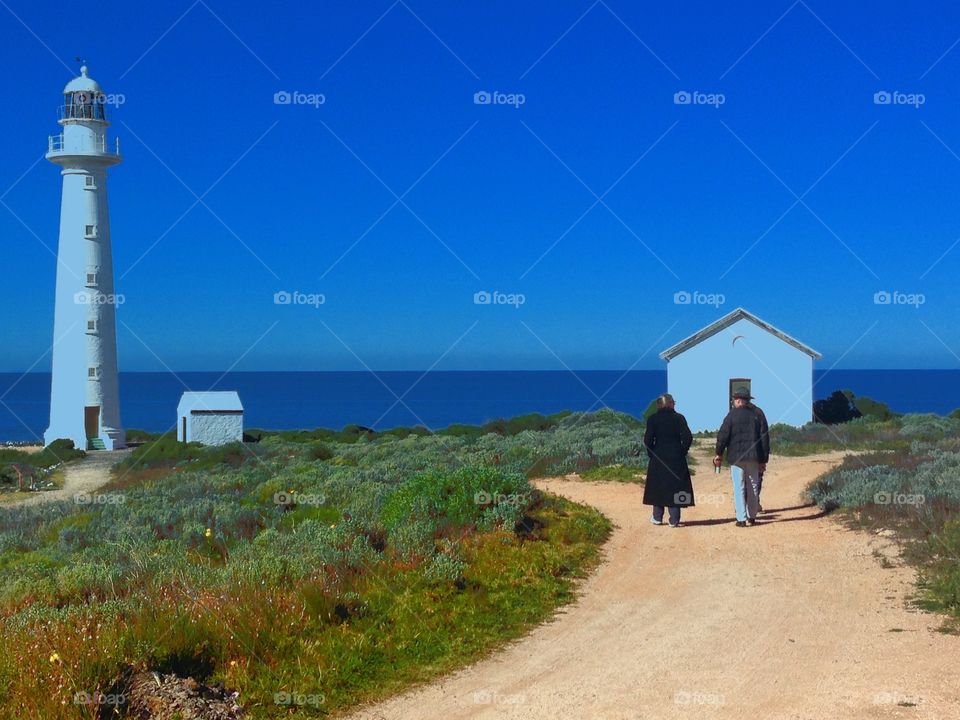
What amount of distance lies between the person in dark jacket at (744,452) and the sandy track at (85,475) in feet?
62.3

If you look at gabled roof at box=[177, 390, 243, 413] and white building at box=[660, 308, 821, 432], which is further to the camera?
gabled roof at box=[177, 390, 243, 413]

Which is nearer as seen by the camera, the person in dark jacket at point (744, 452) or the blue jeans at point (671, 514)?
the person in dark jacket at point (744, 452)

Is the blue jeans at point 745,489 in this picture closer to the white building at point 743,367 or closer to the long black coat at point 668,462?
the long black coat at point 668,462

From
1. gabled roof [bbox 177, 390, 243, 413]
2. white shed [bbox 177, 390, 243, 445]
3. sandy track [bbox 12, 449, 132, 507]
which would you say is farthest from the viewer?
gabled roof [bbox 177, 390, 243, 413]

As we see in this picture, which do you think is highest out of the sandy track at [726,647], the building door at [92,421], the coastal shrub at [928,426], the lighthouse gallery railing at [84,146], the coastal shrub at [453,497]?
the lighthouse gallery railing at [84,146]

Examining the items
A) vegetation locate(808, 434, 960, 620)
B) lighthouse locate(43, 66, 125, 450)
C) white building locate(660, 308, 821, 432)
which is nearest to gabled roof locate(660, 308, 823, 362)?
white building locate(660, 308, 821, 432)

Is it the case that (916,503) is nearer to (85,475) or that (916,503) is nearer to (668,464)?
(668,464)

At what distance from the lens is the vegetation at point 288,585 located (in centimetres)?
707

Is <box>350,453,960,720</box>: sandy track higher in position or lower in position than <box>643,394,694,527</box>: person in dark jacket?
lower

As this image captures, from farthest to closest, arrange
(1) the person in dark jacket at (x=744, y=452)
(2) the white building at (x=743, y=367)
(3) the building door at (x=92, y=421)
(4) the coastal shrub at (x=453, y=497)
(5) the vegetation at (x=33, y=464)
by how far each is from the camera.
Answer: (3) the building door at (x=92, y=421) → (2) the white building at (x=743, y=367) → (5) the vegetation at (x=33, y=464) → (1) the person in dark jacket at (x=744, y=452) → (4) the coastal shrub at (x=453, y=497)

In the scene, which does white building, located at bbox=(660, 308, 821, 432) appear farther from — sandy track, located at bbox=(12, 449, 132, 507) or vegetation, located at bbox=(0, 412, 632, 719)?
vegetation, located at bbox=(0, 412, 632, 719)

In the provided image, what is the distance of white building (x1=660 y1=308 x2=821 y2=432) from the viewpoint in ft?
113

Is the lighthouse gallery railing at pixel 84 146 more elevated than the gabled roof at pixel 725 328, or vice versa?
the lighthouse gallery railing at pixel 84 146

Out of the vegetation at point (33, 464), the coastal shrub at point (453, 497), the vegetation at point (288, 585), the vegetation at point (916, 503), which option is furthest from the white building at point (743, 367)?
the coastal shrub at point (453, 497)
